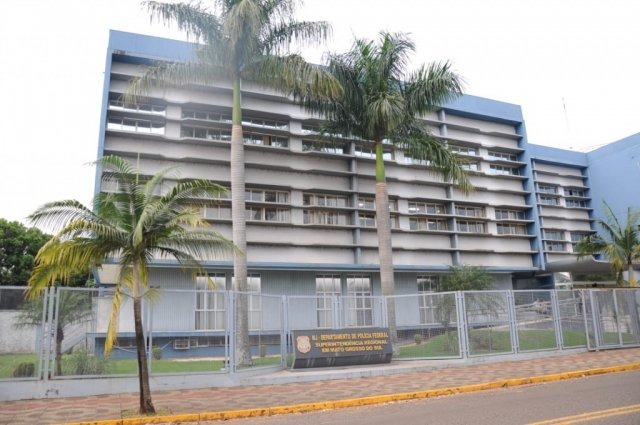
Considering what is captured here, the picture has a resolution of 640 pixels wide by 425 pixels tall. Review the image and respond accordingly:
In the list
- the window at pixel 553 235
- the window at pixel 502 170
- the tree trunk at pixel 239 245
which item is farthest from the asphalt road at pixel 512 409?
the window at pixel 553 235

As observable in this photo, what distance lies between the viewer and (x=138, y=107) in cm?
2417

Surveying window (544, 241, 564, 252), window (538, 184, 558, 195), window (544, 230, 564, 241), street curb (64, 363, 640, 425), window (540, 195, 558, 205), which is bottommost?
Result: street curb (64, 363, 640, 425)

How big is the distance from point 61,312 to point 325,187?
16.5 m

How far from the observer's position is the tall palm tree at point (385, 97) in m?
20.6

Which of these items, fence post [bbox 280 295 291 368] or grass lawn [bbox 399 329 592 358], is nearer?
fence post [bbox 280 295 291 368]

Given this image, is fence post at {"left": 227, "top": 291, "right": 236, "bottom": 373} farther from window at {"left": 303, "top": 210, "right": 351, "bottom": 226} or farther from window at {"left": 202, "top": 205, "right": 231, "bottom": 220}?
window at {"left": 303, "top": 210, "right": 351, "bottom": 226}

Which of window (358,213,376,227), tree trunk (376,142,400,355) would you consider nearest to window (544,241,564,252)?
window (358,213,376,227)

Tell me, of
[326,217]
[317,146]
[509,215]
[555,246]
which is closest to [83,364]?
[326,217]

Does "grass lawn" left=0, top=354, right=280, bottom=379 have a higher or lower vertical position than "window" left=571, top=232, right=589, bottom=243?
lower

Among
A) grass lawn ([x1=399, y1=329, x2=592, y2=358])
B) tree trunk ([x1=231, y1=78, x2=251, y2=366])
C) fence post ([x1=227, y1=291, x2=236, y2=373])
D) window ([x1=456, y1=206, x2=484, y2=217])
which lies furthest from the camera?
window ([x1=456, y1=206, x2=484, y2=217])

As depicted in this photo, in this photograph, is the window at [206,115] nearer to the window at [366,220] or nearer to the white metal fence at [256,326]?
the window at [366,220]

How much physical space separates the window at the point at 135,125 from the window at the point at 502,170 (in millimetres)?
21338

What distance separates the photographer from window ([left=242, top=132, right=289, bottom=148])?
2642 centimetres

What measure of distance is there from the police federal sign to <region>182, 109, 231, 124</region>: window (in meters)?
13.3
